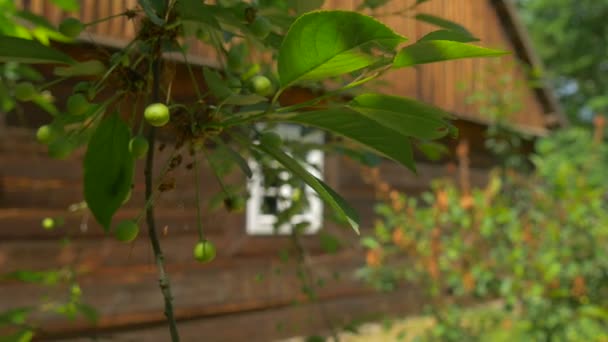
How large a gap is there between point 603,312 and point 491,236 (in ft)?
3.49

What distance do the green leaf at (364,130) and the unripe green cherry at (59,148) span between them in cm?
30

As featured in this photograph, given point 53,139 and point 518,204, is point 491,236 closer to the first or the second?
point 518,204

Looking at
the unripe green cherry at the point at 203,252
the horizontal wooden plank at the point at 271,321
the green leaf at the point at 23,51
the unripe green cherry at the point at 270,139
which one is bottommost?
the horizontal wooden plank at the point at 271,321

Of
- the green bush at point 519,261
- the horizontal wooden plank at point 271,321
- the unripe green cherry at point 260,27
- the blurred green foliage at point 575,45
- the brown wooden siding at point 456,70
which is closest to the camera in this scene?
the unripe green cherry at point 260,27

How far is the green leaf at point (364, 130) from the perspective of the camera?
1.96 ft

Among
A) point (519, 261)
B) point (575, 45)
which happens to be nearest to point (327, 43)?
point (519, 261)

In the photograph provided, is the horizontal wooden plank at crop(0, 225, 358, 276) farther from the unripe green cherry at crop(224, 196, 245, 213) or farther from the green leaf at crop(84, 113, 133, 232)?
the green leaf at crop(84, 113, 133, 232)

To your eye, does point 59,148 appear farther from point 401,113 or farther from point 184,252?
point 184,252

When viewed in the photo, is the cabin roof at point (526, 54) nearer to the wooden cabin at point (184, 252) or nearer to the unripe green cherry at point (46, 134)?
the wooden cabin at point (184, 252)

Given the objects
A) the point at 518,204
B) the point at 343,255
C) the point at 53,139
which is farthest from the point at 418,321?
the point at 53,139

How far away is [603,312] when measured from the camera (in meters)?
3.59

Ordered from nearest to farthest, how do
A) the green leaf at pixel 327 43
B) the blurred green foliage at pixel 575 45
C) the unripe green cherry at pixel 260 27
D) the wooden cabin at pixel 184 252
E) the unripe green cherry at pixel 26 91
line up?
1. the green leaf at pixel 327 43
2. the unripe green cherry at pixel 260 27
3. the unripe green cherry at pixel 26 91
4. the wooden cabin at pixel 184 252
5. the blurred green foliage at pixel 575 45

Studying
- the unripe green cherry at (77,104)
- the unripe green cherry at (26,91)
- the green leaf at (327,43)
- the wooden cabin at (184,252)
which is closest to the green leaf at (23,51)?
the unripe green cherry at (77,104)

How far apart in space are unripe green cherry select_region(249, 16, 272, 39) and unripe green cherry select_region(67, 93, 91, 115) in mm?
198
